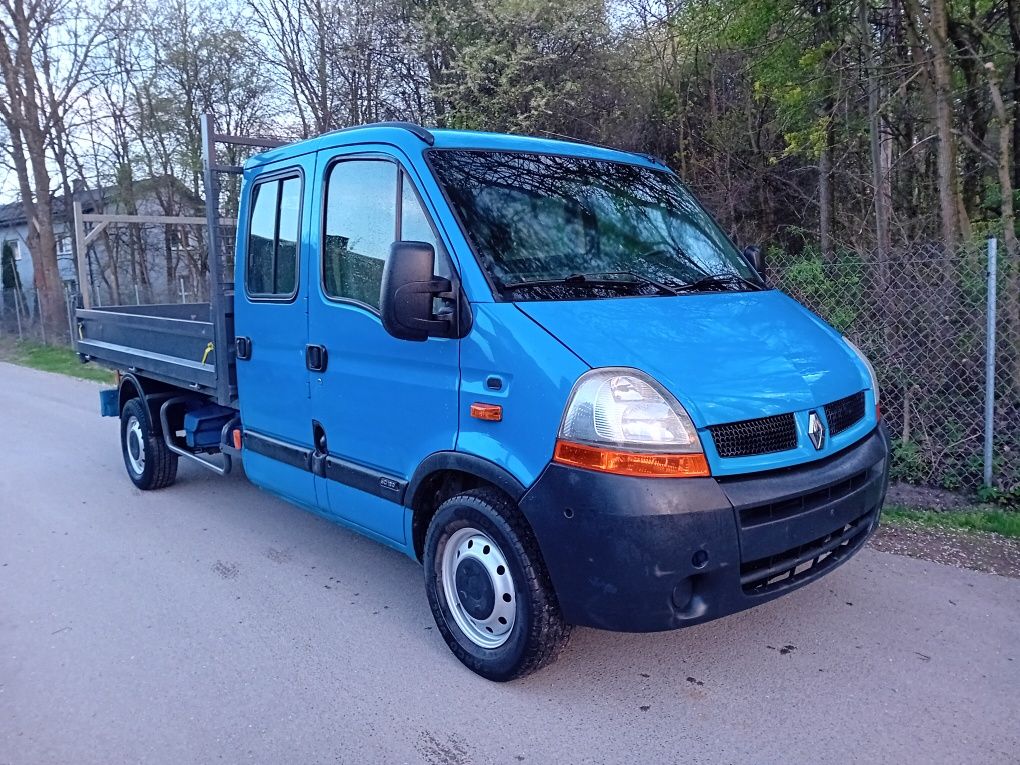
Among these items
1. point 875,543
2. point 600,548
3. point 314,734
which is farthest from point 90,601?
point 875,543

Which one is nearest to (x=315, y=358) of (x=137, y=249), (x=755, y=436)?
(x=755, y=436)

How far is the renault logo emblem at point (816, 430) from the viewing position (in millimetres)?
3201

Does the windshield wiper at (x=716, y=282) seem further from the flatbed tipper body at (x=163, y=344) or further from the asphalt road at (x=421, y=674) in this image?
the flatbed tipper body at (x=163, y=344)

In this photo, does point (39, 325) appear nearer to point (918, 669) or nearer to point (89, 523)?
point (89, 523)

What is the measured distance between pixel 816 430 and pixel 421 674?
2042 mm

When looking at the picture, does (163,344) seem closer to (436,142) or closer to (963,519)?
(436,142)

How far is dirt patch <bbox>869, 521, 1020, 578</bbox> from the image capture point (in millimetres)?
4539

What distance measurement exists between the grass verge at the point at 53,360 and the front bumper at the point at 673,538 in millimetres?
11815

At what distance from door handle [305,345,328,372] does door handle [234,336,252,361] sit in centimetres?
79

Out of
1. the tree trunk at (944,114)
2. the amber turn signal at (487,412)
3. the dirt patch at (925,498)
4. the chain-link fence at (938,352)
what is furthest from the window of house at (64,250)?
the amber turn signal at (487,412)

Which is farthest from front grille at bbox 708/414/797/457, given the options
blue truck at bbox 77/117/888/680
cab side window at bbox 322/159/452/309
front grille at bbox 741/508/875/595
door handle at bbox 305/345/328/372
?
door handle at bbox 305/345/328/372

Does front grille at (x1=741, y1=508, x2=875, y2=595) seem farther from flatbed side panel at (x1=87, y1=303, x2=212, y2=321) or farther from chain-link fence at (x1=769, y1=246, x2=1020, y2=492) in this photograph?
flatbed side panel at (x1=87, y1=303, x2=212, y2=321)

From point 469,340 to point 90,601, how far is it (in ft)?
9.43

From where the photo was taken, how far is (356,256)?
13.0 feet
